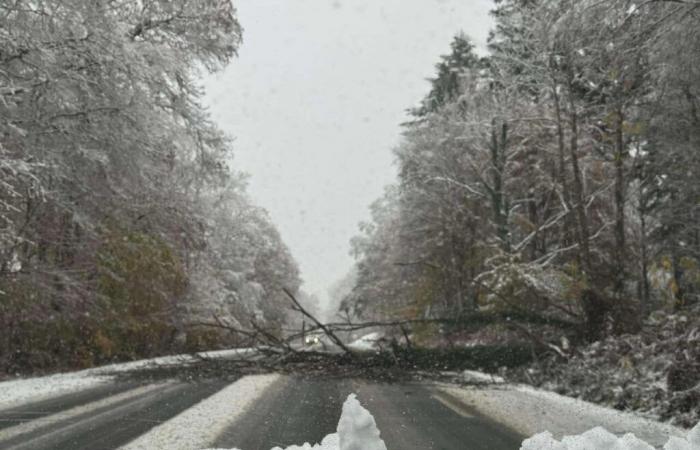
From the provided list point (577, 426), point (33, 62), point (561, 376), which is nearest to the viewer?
point (577, 426)

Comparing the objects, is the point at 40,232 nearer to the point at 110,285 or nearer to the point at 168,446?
the point at 110,285

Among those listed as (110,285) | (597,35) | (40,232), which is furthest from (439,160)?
(597,35)

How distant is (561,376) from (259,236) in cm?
4111

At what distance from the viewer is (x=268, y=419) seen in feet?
18.9

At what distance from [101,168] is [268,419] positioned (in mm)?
9590

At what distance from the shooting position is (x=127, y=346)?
1733cm

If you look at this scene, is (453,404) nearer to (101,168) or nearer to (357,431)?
(357,431)

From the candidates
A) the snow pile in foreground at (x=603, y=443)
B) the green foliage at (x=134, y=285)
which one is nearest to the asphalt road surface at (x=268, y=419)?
the snow pile in foreground at (x=603, y=443)

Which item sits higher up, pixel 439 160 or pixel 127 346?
pixel 439 160

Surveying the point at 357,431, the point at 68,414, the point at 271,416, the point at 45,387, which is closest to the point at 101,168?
the point at 45,387

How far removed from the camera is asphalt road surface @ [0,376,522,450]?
4746 millimetres

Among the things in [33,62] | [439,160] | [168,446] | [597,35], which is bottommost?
[168,446]

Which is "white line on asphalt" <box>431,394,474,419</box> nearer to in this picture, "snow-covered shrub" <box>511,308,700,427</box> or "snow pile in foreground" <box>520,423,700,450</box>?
"snow-covered shrub" <box>511,308,700,427</box>

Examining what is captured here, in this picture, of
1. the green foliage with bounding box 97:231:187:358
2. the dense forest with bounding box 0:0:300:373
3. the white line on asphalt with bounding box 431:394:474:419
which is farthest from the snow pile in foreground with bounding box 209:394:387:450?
the green foliage with bounding box 97:231:187:358
